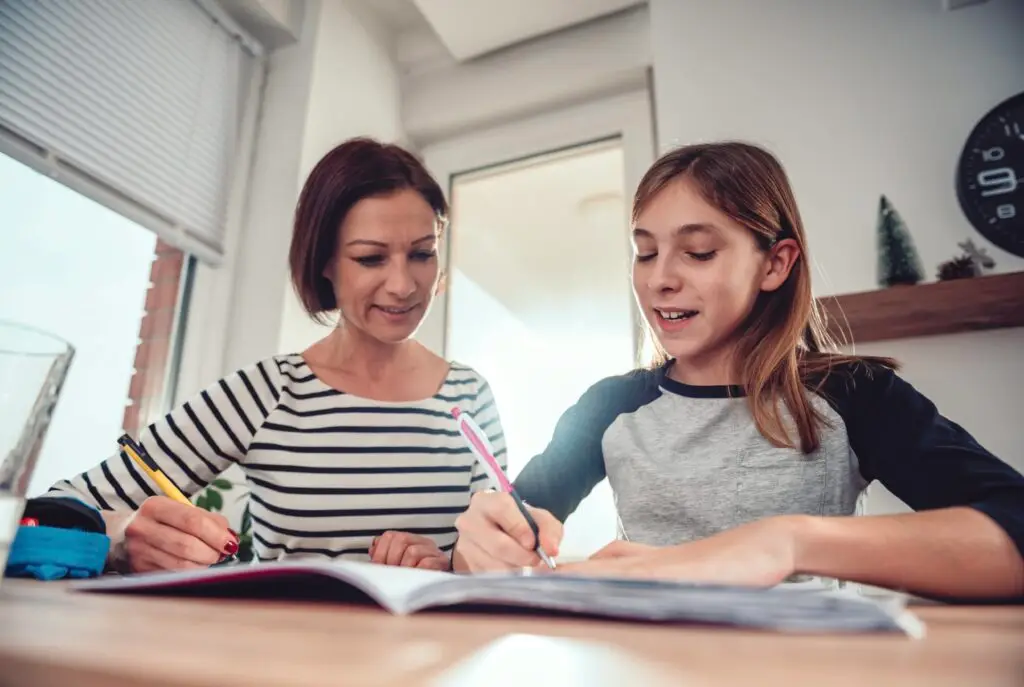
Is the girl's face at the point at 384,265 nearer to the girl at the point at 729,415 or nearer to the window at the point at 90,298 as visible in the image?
the girl at the point at 729,415

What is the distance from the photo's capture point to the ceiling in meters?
1.97

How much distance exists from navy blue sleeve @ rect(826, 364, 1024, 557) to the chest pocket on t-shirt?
62mm

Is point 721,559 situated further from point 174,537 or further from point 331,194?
point 331,194

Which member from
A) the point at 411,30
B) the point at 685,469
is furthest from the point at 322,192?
the point at 411,30

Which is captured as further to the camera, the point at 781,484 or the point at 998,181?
the point at 998,181

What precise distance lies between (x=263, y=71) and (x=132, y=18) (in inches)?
17.9

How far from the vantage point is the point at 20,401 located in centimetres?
34

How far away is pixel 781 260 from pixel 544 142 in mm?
1494

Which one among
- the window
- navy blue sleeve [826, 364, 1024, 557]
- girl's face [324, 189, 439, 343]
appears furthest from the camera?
the window

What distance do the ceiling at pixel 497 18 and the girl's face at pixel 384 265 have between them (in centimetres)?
124

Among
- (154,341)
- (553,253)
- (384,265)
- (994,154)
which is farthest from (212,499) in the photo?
(994,154)

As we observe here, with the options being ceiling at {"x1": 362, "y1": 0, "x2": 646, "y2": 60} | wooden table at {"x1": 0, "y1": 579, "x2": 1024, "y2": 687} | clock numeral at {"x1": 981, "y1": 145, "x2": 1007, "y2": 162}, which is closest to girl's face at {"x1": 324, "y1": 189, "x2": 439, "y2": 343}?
wooden table at {"x1": 0, "y1": 579, "x2": 1024, "y2": 687}

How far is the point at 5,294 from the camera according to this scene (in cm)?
131

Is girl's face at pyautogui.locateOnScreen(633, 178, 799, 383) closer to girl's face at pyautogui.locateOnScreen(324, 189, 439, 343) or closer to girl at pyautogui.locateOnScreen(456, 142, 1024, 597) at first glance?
girl at pyautogui.locateOnScreen(456, 142, 1024, 597)
